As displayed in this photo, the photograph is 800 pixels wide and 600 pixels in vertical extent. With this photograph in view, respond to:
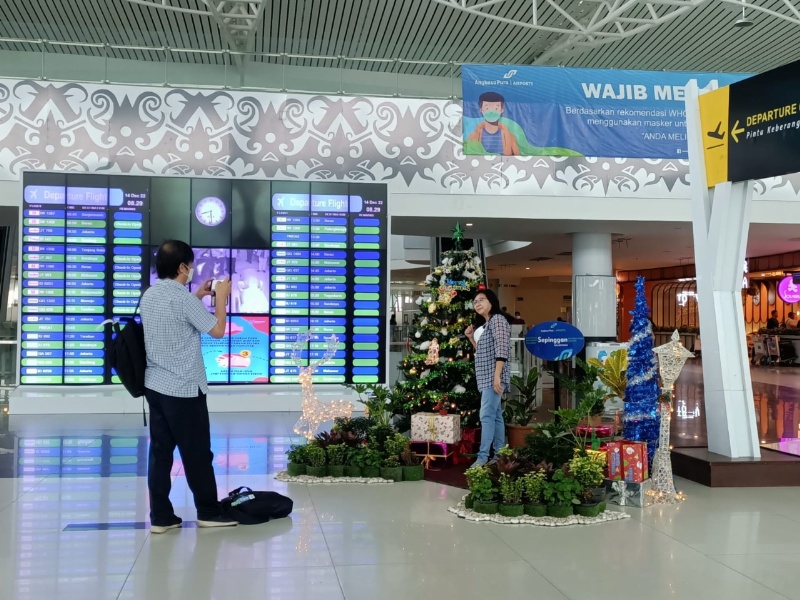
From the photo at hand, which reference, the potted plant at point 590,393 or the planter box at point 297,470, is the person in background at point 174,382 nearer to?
the planter box at point 297,470

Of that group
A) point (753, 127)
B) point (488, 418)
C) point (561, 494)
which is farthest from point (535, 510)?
point (753, 127)

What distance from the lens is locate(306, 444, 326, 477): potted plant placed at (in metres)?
6.64

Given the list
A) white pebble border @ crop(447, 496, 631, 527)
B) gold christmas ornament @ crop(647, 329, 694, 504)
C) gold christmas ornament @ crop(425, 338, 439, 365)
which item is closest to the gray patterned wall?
gold christmas ornament @ crop(425, 338, 439, 365)

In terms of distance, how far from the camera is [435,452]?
750 cm

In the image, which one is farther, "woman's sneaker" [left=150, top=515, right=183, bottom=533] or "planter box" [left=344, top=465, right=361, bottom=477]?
"planter box" [left=344, top=465, right=361, bottom=477]

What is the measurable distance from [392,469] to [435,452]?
935 mm

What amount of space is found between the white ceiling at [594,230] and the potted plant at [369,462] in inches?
304

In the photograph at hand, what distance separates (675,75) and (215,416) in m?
8.29

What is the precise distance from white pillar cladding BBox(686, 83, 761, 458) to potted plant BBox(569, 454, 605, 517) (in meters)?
1.85

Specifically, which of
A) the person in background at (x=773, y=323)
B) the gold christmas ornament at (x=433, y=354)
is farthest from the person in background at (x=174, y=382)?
the person in background at (x=773, y=323)

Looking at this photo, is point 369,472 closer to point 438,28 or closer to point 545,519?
point 545,519

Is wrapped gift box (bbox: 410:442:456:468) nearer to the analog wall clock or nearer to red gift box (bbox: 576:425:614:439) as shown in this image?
red gift box (bbox: 576:425:614:439)

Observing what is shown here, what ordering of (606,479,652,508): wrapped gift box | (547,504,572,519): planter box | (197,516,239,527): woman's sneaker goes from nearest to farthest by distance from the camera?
1. (197,516,239,527): woman's sneaker
2. (547,504,572,519): planter box
3. (606,479,652,508): wrapped gift box

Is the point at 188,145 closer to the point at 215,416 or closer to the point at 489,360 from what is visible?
the point at 215,416
